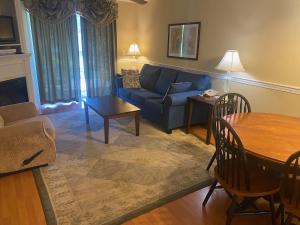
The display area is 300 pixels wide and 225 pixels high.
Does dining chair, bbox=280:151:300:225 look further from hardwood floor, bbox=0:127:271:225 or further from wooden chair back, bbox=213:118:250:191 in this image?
hardwood floor, bbox=0:127:271:225

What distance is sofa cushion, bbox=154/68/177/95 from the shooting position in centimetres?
438

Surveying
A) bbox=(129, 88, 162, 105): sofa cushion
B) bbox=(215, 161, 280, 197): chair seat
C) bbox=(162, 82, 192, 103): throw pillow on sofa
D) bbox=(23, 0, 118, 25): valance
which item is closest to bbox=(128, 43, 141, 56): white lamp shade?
bbox=(23, 0, 118, 25): valance

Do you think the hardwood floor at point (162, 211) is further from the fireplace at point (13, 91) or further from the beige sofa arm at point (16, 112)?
the fireplace at point (13, 91)

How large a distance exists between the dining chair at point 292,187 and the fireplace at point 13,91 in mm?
3978

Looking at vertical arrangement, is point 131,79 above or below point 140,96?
above

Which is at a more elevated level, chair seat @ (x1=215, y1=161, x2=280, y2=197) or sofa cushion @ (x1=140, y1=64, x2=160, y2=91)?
sofa cushion @ (x1=140, y1=64, x2=160, y2=91)

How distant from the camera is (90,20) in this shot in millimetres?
4906

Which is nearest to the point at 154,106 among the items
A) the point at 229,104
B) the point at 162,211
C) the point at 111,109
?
the point at 111,109

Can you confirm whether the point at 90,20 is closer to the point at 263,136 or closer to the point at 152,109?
the point at 152,109

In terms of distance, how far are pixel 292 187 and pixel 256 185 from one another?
27cm

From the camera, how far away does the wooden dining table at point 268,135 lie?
1574mm

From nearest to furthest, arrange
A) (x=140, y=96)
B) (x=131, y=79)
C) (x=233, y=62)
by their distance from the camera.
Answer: (x=233, y=62) < (x=140, y=96) < (x=131, y=79)

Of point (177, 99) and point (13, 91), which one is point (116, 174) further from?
point (13, 91)

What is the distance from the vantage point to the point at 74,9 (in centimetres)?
465
